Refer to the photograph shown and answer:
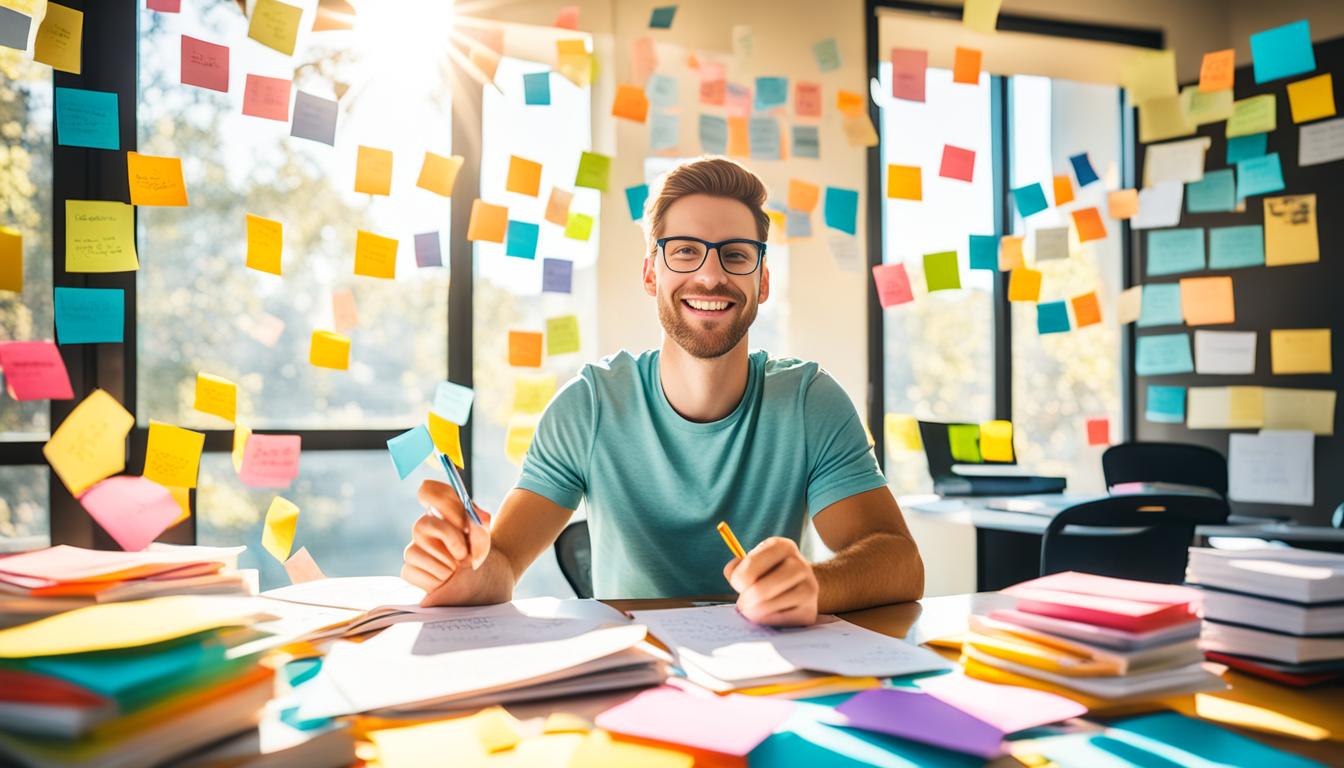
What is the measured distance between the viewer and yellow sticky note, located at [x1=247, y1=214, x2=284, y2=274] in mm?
2586

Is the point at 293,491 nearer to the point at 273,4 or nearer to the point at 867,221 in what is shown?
the point at 273,4

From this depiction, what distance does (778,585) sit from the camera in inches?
38.9

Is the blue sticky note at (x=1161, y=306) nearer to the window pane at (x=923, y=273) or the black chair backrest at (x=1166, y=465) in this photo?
the window pane at (x=923, y=273)

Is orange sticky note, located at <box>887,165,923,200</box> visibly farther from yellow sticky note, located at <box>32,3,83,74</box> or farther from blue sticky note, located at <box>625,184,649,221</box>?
yellow sticky note, located at <box>32,3,83,74</box>

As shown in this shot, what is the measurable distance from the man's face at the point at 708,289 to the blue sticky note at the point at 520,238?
1.39 m

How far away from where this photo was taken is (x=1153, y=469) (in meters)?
2.98

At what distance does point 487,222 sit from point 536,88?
460 mm

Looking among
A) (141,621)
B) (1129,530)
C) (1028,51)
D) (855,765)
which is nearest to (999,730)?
(855,765)

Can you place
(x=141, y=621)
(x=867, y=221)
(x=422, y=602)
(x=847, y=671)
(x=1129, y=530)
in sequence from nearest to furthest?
(x=141, y=621), (x=847, y=671), (x=422, y=602), (x=1129, y=530), (x=867, y=221)

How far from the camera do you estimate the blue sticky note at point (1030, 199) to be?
10.8ft

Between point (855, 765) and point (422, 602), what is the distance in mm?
648

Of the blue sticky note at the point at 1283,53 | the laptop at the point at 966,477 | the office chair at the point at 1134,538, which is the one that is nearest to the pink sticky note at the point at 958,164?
the laptop at the point at 966,477

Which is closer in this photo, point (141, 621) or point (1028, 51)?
point (141, 621)

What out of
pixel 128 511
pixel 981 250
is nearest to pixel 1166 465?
pixel 981 250
